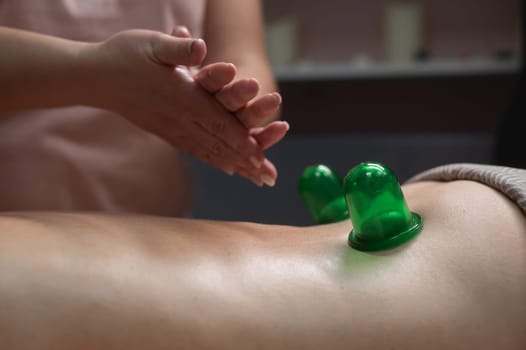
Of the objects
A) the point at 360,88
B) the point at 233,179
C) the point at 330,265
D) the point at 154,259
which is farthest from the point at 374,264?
the point at 360,88

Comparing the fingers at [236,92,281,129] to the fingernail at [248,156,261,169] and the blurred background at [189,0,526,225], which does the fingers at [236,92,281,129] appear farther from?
the blurred background at [189,0,526,225]

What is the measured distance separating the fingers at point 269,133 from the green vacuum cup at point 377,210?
7.1 inches

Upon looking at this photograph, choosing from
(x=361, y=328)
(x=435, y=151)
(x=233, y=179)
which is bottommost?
(x=233, y=179)

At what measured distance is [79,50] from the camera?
56 centimetres

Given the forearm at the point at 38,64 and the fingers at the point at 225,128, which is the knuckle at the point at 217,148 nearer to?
the fingers at the point at 225,128

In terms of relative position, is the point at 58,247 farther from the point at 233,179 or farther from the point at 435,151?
the point at 435,151

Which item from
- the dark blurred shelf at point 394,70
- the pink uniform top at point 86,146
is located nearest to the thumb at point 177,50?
the pink uniform top at point 86,146

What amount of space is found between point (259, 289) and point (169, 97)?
0.80ft

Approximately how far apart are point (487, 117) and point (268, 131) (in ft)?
4.27

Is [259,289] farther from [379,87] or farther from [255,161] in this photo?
[379,87]

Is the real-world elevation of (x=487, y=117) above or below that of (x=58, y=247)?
below

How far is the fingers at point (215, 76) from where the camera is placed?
1.66ft

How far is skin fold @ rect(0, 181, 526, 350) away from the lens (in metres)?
0.35

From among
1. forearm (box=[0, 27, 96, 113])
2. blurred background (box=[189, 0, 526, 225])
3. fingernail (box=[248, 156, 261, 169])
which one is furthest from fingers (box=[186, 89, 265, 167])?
blurred background (box=[189, 0, 526, 225])
